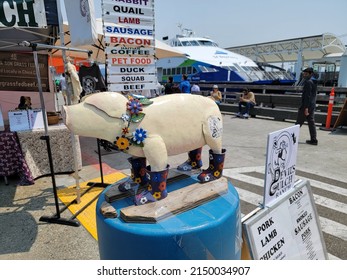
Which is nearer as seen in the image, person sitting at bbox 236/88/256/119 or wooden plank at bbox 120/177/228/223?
wooden plank at bbox 120/177/228/223

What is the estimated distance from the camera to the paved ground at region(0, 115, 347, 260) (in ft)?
9.02

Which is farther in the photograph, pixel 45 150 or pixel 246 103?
pixel 246 103

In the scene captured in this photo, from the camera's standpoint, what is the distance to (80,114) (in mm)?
1755

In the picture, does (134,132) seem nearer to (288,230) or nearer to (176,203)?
(176,203)

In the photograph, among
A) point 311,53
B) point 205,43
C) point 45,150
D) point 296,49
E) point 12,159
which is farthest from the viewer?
point 296,49

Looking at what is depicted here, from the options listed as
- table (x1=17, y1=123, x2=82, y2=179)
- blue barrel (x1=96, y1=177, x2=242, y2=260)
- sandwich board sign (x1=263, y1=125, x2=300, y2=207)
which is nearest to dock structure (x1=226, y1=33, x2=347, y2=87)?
table (x1=17, y1=123, x2=82, y2=179)

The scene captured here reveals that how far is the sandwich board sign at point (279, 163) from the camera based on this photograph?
1802 millimetres

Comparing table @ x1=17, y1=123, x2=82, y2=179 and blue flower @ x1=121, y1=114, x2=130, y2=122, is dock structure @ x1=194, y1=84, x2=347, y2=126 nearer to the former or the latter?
table @ x1=17, y1=123, x2=82, y2=179

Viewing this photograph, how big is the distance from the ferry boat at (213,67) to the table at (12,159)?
15.1 metres

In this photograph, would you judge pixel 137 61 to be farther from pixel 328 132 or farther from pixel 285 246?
pixel 328 132

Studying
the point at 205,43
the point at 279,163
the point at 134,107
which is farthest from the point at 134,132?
the point at 205,43

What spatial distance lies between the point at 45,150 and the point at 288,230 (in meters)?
4.06

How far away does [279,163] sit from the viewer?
6.27 ft

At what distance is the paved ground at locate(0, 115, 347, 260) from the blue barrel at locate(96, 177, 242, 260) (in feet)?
3.92
